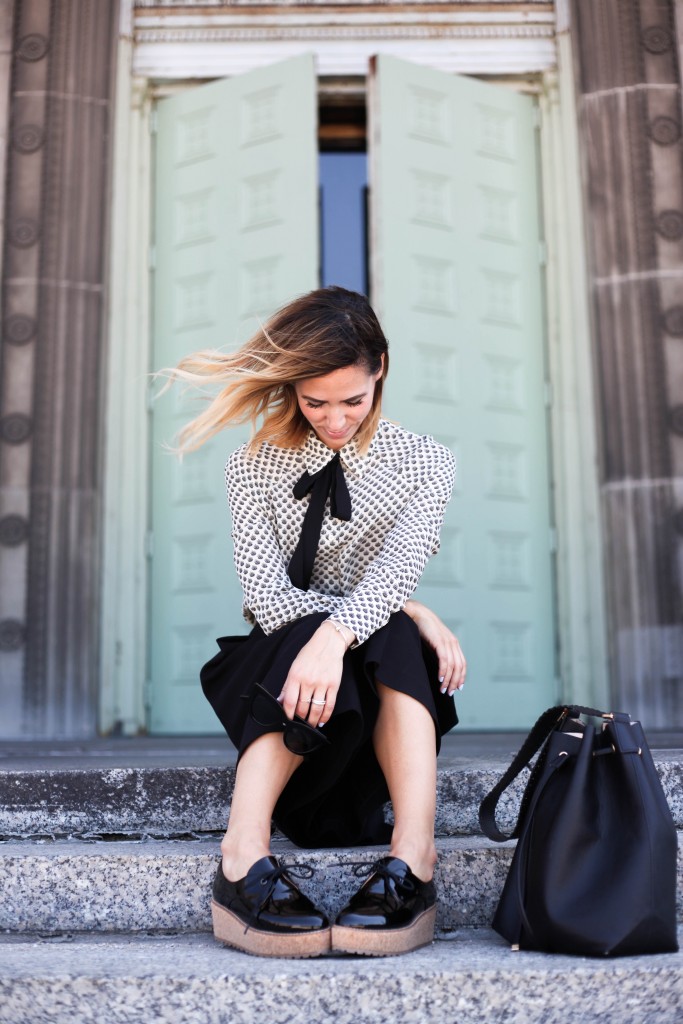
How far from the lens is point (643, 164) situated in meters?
4.90

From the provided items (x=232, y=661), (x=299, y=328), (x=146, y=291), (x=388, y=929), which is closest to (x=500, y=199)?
(x=146, y=291)

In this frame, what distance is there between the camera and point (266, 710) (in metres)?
1.92

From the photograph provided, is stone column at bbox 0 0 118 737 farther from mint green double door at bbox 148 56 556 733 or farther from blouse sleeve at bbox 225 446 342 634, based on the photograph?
blouse sleeve at bbox 225 446 342 634

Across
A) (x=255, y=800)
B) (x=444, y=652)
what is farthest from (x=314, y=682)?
(x=444, y=652)

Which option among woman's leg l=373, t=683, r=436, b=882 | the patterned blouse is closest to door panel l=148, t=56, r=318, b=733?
the patterned blouse

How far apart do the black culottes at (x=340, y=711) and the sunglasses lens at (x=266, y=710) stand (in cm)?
1

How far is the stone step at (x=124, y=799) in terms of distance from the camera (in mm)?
2418

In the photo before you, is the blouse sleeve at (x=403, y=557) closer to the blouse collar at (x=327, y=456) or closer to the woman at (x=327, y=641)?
the woman at (x=327, y=641)

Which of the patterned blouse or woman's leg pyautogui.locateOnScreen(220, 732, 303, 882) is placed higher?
the patterned blouse

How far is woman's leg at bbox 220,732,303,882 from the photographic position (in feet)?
6.02

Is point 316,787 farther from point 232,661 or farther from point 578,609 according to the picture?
point 578,609

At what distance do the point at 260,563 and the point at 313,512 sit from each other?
0.17m

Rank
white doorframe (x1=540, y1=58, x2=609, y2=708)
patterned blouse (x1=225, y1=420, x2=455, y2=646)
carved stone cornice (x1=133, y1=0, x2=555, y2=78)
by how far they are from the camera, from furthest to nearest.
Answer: carved stone cornice (x1=133, y1=0, x2=555, y2=78)
white doorframe (x1=540, y1=58, x2=609, y2=708)
patterned blouse (x1=225, y1=420, x2=455, y2=646)

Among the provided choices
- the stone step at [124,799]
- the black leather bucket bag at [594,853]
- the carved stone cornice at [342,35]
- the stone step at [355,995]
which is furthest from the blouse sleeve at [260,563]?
the carved stone cornice at [342,35]
